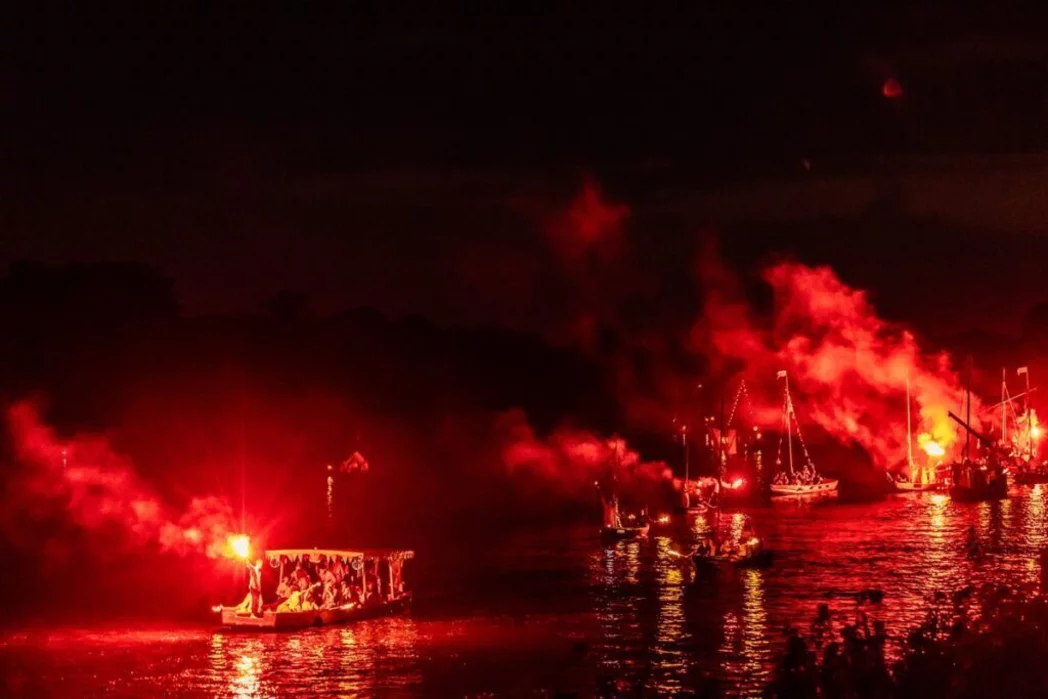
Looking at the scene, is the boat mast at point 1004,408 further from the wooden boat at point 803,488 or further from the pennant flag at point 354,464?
the pennant flag at point 354,464

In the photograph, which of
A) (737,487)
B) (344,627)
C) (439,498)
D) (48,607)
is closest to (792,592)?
(344,627)

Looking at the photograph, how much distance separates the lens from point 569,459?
123m

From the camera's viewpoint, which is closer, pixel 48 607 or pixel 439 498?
pixel 48 607

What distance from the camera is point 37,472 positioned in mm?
64438

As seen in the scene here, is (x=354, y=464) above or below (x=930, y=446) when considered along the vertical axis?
above

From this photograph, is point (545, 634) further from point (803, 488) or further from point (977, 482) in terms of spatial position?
point (803, 488)

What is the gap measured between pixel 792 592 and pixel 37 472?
35213mm

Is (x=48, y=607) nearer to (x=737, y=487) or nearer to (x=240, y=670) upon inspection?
(x=240, y=670)

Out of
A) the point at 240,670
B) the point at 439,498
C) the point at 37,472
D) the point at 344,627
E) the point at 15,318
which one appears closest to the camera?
the point at 240,670

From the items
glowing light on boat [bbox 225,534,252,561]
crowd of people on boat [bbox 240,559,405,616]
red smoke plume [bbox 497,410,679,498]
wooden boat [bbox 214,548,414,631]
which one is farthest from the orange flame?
glowing light on boat [bbox 225,534,252,561]

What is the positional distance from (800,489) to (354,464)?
1411 inches

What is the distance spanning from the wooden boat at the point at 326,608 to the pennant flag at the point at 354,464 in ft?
159

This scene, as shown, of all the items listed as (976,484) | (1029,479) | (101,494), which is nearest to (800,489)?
(976,484)

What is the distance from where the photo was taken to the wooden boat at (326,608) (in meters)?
40.8
